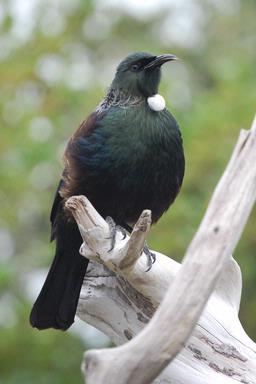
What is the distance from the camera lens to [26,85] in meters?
7.80

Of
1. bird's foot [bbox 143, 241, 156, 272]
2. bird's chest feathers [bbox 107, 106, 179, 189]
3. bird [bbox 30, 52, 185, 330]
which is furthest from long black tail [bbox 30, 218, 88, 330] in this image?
bird's foot [bbox 143, 241, 156, 272]

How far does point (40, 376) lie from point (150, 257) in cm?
351

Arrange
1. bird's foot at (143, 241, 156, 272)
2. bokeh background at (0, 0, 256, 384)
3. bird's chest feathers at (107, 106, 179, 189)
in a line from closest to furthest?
bird's foot at (143, 241, 156, 272) → bird's chest feathers at (107, 106, 179, 189) → bokeh background at (0, 0, 256, 384)

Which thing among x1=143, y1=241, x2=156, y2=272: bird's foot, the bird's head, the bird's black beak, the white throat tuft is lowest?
x1=143, y1=241, x2=156, y2=272: bird's foot

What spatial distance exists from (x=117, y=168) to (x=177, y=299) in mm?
1589

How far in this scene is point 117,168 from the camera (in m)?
4.60

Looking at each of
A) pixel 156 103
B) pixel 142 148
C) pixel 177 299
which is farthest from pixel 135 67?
pixel 177 299

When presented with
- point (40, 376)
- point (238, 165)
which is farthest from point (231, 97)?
point (238, 165)

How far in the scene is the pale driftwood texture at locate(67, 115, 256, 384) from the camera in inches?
119

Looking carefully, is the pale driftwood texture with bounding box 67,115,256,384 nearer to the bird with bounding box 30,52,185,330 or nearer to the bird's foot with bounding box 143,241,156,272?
the bird's foot with bounding box 143,241,156,272

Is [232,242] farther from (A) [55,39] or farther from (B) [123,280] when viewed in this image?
(A) [55,39]

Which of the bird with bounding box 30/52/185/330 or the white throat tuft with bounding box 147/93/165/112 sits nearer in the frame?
the bird with bounding box 30/52/185/330

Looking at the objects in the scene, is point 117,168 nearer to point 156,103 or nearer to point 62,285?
point 156,103

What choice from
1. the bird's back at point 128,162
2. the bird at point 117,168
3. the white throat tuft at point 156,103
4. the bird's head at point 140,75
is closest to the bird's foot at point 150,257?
the bird at point 117,168
